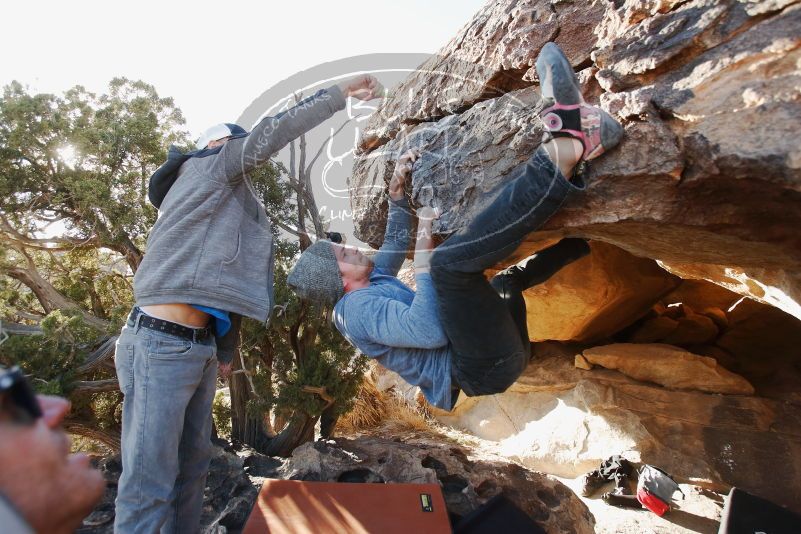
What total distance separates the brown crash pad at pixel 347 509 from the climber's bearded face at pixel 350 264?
1337mm

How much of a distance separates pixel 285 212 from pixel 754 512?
3878mm

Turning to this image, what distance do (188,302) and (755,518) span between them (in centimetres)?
366

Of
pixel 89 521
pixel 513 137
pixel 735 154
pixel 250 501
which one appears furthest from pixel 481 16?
pixel 89 521

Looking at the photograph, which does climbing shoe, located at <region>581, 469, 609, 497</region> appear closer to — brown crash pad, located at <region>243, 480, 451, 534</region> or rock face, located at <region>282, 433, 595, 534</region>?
rock face, located at <region>282, 433, 595, 534</region>

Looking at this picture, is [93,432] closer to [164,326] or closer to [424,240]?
[164,326]

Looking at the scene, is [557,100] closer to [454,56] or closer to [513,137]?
[513,137]

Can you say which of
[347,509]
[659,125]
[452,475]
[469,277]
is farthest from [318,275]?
Result: [452,475]

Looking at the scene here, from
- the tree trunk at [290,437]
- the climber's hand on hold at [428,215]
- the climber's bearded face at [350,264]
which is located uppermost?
the climber's hand on hold at [428,215]

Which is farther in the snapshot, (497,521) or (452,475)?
(452,475)

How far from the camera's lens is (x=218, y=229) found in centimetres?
227

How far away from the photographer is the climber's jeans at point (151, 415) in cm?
204

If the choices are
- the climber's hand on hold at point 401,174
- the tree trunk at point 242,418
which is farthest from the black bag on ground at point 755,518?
the tree trunk at point 242,418

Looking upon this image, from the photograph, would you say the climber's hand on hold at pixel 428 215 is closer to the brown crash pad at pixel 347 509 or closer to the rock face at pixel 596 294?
the brown crash pad at pixel 347 509

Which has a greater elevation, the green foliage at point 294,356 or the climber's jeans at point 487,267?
the climber's jeans at point 487,267
